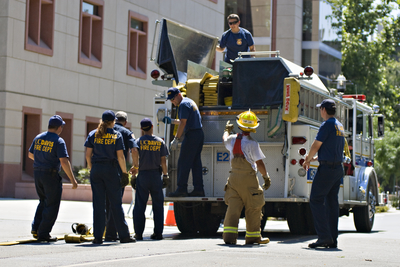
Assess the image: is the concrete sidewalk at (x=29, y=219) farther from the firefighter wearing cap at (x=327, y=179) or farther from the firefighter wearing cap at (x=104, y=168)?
the firefighter wearing cap at (x=327, y=179)

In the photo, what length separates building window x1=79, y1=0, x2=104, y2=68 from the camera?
79.1 feet

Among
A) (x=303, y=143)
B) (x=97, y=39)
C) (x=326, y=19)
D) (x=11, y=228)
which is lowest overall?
(x=11, y=228)

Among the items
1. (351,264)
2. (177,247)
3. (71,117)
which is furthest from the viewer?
(71,117)

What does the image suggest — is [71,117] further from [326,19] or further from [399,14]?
[399,14]

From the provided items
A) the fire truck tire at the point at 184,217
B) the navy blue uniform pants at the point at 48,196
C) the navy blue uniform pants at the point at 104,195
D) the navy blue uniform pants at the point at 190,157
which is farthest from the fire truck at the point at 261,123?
the navy blue uniform pants at the point at 48,196

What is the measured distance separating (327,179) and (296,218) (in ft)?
7.43

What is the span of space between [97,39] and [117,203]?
52.2 feet

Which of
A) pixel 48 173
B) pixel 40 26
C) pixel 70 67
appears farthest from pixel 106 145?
pixel 70 67

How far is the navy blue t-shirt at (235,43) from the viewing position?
13219 mm

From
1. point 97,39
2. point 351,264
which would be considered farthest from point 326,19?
point 351,264

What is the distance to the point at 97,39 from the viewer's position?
24766 millimetres

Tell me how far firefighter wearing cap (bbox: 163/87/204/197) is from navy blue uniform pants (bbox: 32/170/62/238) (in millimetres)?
2089

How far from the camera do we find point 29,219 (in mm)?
13648

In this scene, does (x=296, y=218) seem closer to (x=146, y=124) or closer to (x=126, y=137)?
(x=146, y=124)
